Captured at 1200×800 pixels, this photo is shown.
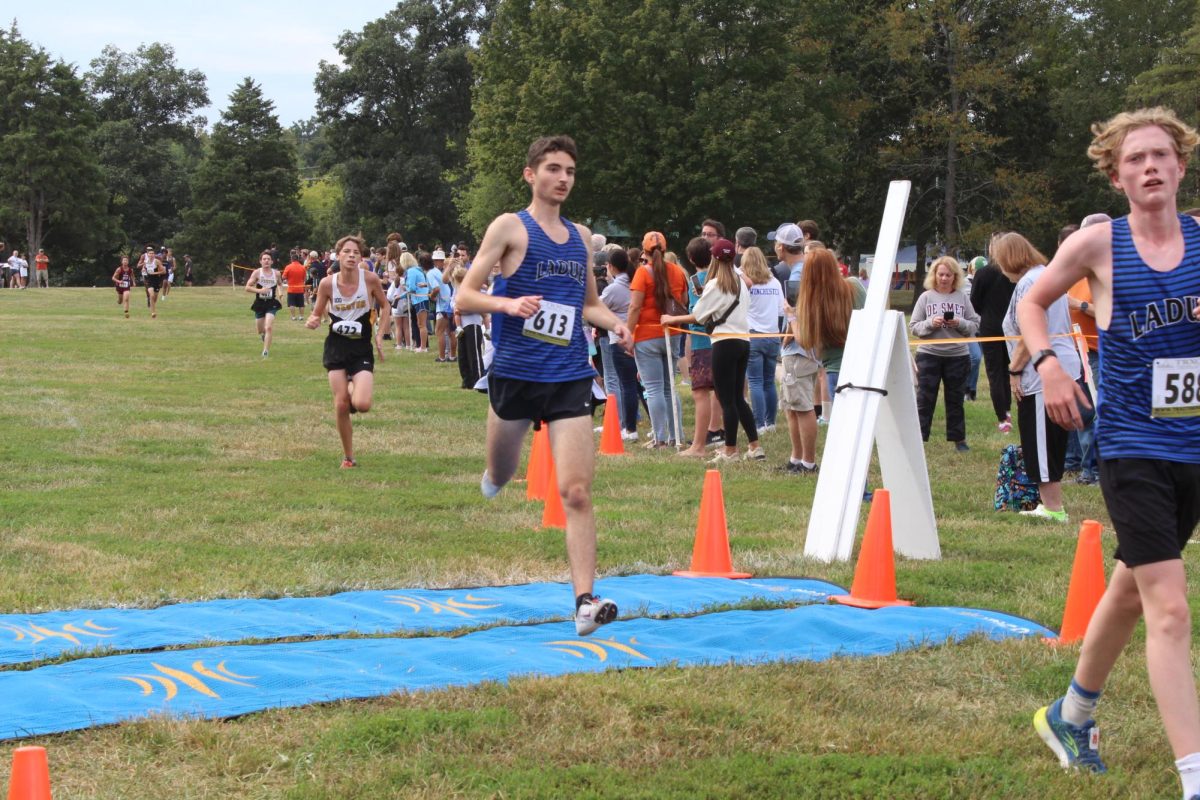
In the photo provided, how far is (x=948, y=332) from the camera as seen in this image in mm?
14195

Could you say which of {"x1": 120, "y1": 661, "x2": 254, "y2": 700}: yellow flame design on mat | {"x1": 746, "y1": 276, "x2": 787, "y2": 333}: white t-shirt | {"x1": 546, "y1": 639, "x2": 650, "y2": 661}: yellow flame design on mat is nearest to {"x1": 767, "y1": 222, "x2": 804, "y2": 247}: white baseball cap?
{"x1": 746, "y1": 276, "x2": 787, "y2": 333}: white t-shirt

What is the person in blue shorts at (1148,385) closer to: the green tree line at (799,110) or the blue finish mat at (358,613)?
the blue finish mat at (358,613)

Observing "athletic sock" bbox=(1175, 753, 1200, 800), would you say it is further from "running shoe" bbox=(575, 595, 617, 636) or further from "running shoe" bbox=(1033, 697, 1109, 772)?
"running shoe" bbox=(575, 595, 617, 636)

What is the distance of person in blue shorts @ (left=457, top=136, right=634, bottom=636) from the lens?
20.5ft

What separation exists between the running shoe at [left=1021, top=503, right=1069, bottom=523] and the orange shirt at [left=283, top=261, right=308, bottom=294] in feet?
101

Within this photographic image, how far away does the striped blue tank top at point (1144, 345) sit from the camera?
4047 mm

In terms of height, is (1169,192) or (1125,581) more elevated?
(1169,192)

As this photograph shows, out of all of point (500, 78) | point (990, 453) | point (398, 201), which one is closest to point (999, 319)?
point (990, 453)

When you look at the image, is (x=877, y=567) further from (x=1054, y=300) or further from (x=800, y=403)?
(x=800, y=403)

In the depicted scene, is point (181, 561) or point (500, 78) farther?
point (500, 78)

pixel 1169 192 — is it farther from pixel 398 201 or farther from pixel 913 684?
pixel 398 201

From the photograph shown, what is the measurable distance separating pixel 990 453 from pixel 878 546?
A: 7215 millimetres

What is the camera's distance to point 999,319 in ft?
45.8

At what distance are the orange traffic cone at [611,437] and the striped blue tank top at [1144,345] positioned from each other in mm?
9426
